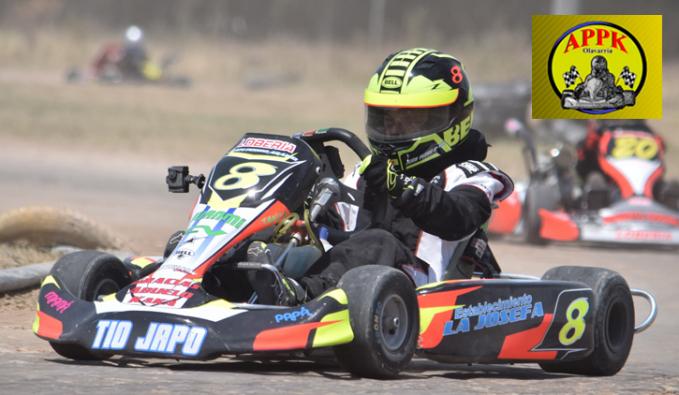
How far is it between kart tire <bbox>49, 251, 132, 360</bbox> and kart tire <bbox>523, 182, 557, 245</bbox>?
285 inches

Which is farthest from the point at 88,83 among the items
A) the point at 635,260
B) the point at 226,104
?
the point at 635,260

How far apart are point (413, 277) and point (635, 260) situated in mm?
6314

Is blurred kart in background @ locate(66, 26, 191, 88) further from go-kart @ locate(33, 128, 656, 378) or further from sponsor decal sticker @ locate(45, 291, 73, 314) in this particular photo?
sponsor decal sticker @ locate(45, 291, 73, 314)

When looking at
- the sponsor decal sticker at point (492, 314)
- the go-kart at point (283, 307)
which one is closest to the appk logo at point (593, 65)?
the go-kart at point (283, 307)

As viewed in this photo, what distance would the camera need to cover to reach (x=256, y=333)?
15.9 feet

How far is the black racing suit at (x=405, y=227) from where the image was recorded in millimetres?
5379

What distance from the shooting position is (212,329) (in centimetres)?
486

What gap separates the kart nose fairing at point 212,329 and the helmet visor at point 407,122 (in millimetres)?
1108

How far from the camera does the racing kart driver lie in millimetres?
5461

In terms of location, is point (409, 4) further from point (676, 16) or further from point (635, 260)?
point (635, 260)

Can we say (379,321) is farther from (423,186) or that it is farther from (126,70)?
(126,70)

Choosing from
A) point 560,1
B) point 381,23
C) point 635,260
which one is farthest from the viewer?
point 381,23

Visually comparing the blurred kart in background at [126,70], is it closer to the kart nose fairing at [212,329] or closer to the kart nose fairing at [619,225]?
the kart nose fairing at [619,225]

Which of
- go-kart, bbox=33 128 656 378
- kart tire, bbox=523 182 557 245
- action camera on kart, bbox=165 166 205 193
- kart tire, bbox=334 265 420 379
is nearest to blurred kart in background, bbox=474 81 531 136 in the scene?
kart tire, bbox=523 182 557 245
